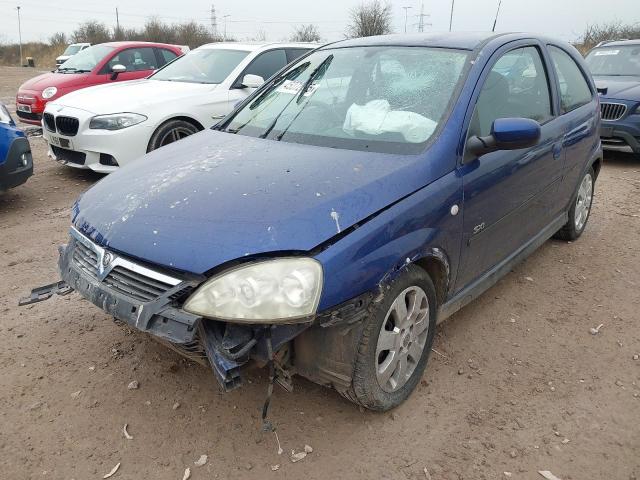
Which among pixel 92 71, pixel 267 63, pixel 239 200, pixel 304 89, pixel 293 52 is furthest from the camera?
pixel 92 71

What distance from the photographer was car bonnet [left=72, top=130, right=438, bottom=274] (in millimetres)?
2047

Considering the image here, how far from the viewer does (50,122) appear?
630cm

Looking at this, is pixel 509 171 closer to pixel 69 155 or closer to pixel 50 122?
pixel 69 155

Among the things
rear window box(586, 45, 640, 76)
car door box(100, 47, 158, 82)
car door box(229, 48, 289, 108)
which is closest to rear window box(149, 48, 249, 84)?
car door box(229, 48, 289, 108)

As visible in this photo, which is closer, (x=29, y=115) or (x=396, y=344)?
(x=396, y=344)

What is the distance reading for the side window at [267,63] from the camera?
22.6ft

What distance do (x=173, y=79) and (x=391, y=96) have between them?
4845 millimetres

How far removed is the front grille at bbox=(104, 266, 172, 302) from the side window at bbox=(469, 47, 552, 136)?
5.65 ft

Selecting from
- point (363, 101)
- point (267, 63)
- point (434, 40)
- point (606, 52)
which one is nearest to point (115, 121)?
point (267, 63)

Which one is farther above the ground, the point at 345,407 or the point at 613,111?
the point at 613,111

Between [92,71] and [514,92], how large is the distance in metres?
8.29

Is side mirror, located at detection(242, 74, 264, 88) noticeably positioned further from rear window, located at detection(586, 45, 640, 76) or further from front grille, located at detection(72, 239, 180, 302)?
rear window, located at detection(586, 45, 640, 76)

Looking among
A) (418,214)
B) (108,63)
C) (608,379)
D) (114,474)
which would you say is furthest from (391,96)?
(108,63)

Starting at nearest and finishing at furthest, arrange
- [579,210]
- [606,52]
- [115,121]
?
1. [579,210]
2. [115,121]
3. [606,52]
